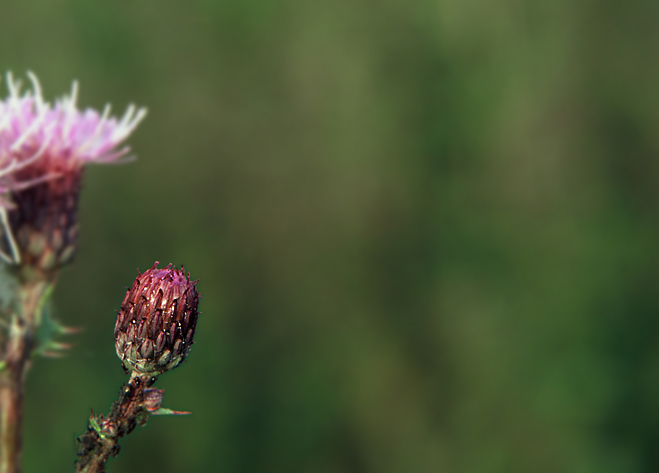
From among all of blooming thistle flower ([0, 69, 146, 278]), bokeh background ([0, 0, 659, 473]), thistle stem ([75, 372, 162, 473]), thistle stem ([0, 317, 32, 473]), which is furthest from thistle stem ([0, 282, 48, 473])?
bokeh background ([0, 0, 659, 473])

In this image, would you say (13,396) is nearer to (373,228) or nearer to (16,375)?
(16,375)

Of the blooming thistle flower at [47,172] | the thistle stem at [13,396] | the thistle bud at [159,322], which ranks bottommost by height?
the thistle stem at [13,396]

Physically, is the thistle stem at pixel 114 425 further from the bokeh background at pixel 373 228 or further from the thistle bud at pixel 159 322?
the bokeh background at pixel 373 228

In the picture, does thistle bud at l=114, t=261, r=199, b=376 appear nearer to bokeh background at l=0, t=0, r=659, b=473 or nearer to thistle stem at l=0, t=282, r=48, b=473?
thistle stem at l=0, t=282, r=48, b=473

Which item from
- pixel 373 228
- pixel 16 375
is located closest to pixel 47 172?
pixel 16 375

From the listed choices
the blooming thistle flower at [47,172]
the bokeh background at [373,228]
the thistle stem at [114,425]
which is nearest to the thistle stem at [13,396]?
the blooming thistle flower at [47,172]

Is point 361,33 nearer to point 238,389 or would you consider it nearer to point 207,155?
point 207,155
